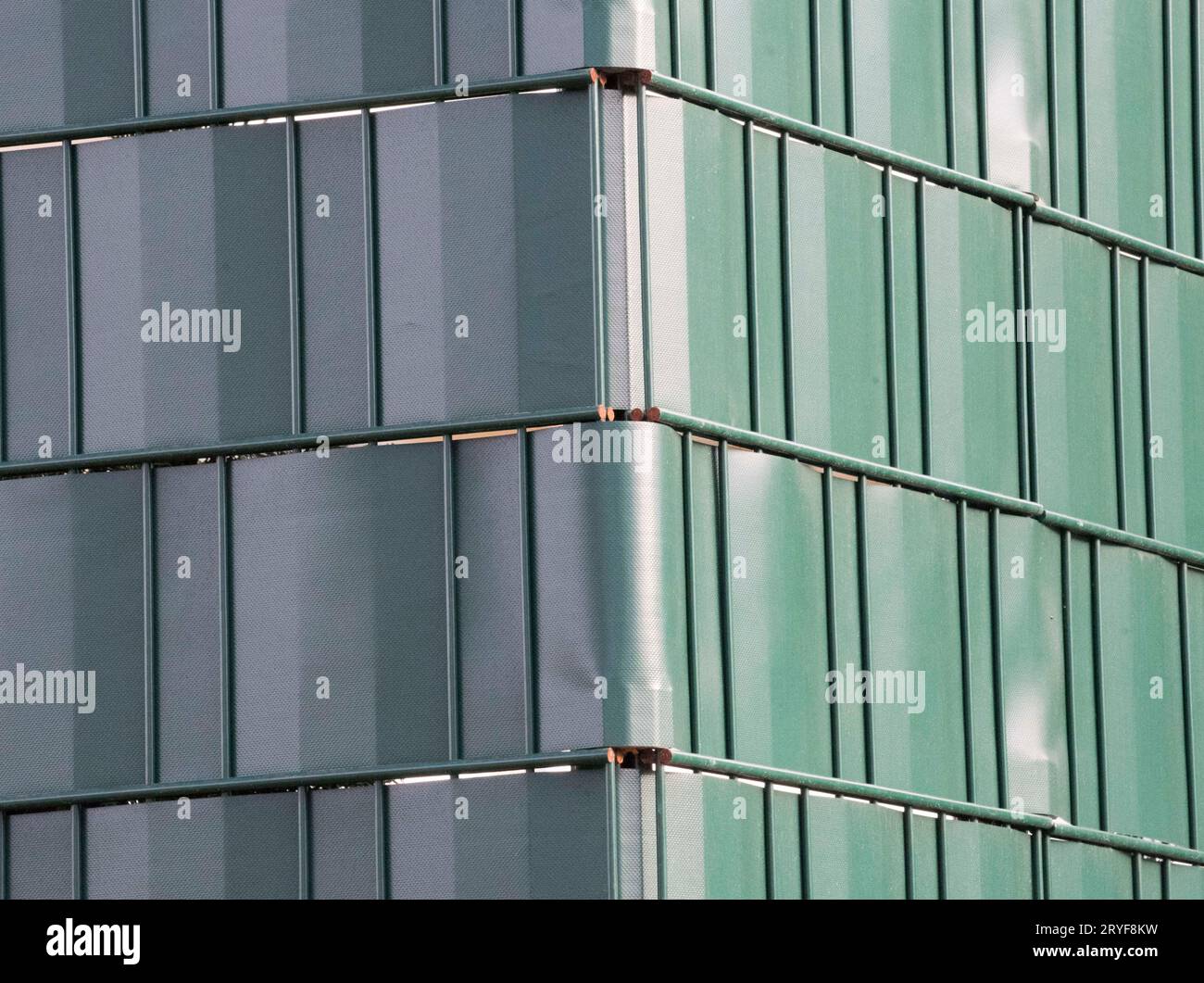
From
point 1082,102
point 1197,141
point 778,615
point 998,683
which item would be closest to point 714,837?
point 778,615

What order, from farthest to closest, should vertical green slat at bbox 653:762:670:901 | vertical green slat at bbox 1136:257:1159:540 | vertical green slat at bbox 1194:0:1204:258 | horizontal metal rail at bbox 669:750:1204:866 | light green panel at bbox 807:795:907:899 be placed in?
1. vertical green slat at bbox 1194:0:1204:258
2. vertical green slat at bbox 1136:257:1159:540
3. light green panel at bbox 807:795:907:899
4. horizontal metal rail at bbox 669:750:1204:866
5. vertical green slat at bbox 653:762:670:901

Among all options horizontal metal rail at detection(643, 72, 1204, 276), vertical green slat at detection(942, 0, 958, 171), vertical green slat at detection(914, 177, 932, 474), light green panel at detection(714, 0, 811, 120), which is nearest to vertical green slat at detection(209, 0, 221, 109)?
horizontal metal rail at detection(643, 72, 1204, 276)

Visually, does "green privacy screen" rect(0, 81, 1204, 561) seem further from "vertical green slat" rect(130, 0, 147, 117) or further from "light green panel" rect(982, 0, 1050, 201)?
"light green panel" rect(982, 0, 1050, 201)

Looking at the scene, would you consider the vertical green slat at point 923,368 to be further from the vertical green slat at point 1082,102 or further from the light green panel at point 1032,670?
the vertical green slat at point 1082,102

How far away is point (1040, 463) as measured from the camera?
4141cm

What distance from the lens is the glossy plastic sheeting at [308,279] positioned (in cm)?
3650

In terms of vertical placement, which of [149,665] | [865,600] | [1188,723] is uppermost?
[865,600]

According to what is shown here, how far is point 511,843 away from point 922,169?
11.0m

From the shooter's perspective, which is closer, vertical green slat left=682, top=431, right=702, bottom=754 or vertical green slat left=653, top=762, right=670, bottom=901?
vertical green slat left=653, top=762, right=670, bottom=901

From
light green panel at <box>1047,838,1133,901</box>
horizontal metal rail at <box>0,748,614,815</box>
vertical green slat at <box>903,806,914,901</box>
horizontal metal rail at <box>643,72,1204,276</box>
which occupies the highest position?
horizontal metal rail at <box>643,72,1204,276</box>

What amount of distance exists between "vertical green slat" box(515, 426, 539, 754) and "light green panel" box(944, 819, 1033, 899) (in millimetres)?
6393

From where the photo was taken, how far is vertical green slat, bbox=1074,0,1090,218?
4309 centimetres

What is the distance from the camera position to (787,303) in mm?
38281

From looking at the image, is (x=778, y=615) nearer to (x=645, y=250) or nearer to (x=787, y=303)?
(x=787, y=303)
